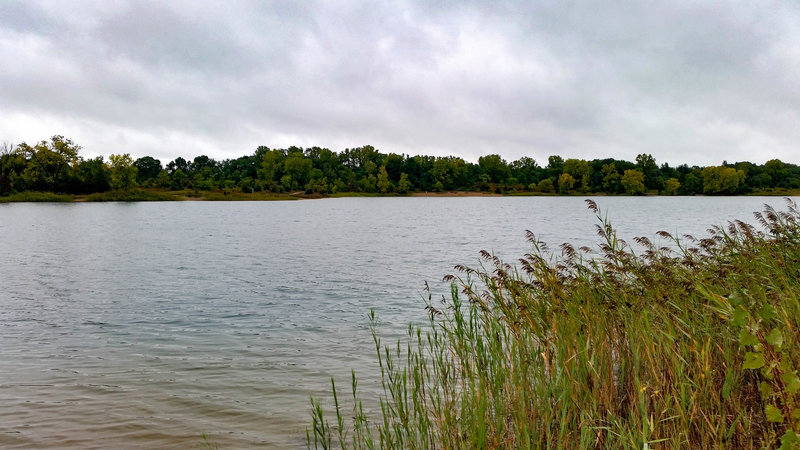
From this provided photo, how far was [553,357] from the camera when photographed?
6.70 meters

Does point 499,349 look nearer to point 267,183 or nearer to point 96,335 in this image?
point 96,335

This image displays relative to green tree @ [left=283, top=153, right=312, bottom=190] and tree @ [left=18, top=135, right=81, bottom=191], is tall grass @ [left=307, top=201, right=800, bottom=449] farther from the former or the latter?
green tree @ [left=283, top=153, right=312, bottom=190]

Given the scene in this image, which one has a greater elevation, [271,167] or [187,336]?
[271,167]

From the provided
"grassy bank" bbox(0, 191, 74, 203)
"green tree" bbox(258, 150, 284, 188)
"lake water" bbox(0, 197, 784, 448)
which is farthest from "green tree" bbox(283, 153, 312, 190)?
"lake water" bbox(0, 197, 784, 448)

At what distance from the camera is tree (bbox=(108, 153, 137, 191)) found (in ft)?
414

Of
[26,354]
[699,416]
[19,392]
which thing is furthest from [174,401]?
[699,416]

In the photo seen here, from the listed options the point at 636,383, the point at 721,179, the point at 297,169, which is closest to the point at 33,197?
the point at 297,169

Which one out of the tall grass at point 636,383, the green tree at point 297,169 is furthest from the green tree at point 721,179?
the tall grass at point 636,383

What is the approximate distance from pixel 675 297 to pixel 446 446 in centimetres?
400

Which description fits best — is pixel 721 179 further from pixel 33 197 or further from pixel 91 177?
pixel 33 197

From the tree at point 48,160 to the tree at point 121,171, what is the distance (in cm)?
785

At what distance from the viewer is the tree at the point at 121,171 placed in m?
126

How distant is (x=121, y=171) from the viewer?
127688mm

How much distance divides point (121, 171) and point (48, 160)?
593 inches
